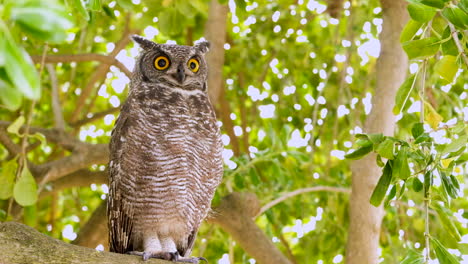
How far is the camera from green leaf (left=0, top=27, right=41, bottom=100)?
744 mm

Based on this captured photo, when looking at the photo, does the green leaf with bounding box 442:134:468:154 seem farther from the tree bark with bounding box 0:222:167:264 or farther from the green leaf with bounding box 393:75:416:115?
the tree bark with bounding box 0:222:167:264

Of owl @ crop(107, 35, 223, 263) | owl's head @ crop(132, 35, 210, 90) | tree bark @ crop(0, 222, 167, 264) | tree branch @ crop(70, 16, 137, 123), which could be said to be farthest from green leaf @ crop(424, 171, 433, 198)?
tree branch @ crop(70, 16, 137, 123)

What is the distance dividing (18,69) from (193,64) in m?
1.95

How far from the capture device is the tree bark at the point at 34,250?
5.10 feet

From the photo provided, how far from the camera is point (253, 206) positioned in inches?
115

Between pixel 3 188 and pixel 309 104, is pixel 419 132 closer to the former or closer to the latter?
pixel 3 188

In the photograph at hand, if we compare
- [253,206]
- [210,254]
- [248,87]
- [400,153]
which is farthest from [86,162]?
[400,153]

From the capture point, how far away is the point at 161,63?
8.73 feet

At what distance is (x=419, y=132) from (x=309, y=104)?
90.0 inches

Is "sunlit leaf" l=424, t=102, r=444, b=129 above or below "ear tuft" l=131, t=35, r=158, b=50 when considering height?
below

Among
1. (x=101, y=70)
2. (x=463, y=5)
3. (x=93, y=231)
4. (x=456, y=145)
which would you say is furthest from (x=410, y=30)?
(x=101, y=70)

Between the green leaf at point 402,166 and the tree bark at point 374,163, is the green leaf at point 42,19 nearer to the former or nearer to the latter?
the green leaf at point 402,166

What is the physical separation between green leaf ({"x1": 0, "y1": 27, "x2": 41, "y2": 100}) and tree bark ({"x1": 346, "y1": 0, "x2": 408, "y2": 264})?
1936mm

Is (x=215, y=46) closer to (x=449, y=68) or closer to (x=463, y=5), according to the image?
(x=449, y=68)
